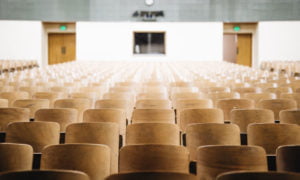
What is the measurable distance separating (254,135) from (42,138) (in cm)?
167

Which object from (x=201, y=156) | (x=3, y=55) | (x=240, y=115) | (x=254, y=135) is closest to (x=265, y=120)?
(x=240, y=115)

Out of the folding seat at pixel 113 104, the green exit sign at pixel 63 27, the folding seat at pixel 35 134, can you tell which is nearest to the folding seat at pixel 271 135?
the folding seat at pixel 35 134

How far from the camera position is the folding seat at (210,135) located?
9.23 ft

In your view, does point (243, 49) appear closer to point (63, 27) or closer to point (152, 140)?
point (63, 27)

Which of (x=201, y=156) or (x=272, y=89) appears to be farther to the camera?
(x=272, y=89)

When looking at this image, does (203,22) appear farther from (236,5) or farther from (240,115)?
(240,115)

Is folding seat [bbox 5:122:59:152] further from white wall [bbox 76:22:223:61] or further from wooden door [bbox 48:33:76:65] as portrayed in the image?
wooden door [bbox 48:33:76:65]

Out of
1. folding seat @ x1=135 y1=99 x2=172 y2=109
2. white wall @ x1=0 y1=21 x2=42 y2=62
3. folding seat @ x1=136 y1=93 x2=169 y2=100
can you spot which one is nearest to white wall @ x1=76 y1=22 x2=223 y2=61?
white wall @ x1=0 y1=21 x2=42 y2=62

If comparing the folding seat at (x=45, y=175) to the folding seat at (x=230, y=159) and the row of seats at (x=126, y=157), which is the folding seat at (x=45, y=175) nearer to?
the row of seats at (x=126, y=157)

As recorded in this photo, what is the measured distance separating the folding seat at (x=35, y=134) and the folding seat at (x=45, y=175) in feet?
3.98

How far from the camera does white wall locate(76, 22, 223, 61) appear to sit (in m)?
18.6

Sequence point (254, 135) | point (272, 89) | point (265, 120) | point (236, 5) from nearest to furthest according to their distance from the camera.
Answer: point (254, 135) < point (265, 120) < point (272, 89) < point (236, 5)

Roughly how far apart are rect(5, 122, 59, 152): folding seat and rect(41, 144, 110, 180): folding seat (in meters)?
0.71

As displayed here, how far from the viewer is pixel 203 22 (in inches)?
732
